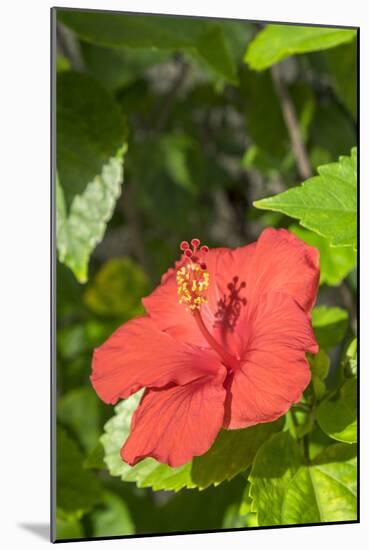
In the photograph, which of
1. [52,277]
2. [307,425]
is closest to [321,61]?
[52,277]

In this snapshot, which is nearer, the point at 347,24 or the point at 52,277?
the point at 52,277

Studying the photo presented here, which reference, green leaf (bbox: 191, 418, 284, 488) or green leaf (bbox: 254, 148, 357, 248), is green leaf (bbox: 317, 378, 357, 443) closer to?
green leaf (bbox: 191, 418, 284, 488)

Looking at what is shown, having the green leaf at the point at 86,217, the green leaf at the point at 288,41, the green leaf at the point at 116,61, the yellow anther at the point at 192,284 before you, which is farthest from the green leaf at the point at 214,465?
the green leaf at the point at 116,61

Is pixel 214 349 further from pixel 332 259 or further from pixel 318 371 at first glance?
pixel 332 259

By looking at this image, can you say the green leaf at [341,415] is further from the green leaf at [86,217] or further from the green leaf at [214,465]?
the green leaf at [86,217]

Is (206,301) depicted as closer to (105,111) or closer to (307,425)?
(307,425)

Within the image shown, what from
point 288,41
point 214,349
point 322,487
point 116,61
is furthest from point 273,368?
point 116,61

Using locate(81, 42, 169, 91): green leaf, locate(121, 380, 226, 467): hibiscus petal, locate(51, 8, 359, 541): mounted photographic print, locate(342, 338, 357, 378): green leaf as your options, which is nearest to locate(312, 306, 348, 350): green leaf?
locate(51, 8, 359, 541): mounted photographic print

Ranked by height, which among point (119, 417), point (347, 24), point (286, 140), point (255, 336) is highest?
point (347, 24)

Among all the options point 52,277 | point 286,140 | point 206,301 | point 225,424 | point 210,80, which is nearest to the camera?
point 225,424
